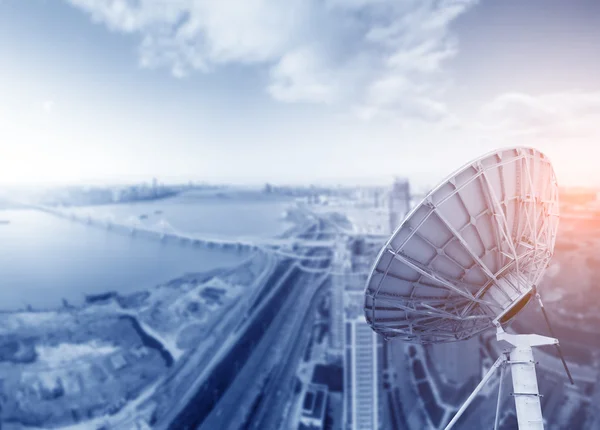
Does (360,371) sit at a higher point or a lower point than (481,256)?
lower

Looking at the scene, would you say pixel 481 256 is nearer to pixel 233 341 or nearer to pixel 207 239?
pixel 233 341

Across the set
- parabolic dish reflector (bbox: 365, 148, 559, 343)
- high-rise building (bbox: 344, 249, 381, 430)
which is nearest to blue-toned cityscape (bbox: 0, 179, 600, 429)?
high-rise building (bbox: 344, 249, 381, 430)

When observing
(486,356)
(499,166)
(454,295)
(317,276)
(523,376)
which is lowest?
(486,356)

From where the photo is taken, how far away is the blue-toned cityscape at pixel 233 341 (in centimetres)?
926

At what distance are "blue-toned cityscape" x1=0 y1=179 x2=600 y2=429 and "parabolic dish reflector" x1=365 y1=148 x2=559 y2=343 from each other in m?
5.76

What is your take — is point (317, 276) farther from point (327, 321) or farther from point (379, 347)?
point (379, 347)

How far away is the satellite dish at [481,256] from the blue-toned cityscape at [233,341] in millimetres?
5795

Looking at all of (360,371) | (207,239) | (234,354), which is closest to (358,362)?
(360,371)

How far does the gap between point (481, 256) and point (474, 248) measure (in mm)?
138

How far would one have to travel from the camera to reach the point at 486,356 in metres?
10.3

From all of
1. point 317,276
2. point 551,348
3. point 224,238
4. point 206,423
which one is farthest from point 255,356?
point 551,348

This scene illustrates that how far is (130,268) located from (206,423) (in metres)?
7.53

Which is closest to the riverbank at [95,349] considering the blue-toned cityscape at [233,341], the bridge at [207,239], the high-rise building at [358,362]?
the blue-toned cityscape at [233,341]

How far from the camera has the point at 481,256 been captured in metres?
3.75
